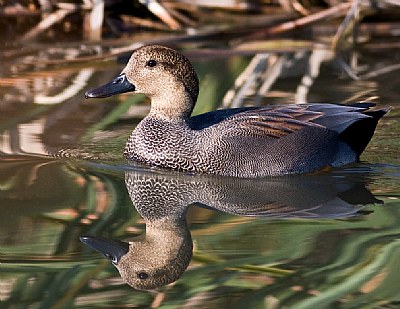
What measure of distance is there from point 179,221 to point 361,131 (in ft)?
5.60

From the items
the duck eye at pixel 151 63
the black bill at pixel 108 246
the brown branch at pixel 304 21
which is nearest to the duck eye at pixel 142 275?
the black bill at pixel 108 246

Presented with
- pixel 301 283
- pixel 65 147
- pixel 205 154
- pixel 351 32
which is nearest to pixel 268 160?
pixel 205 154

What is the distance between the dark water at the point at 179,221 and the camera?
15.5ft

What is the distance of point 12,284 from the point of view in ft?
15.8

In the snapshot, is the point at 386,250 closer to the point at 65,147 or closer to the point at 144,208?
the point at 144,208

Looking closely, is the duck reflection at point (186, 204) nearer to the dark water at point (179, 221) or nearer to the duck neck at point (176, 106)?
the dark water at point (179, 221)

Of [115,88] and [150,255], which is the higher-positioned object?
[115,88]

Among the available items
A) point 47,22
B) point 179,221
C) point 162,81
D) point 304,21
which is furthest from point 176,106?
point 47,22

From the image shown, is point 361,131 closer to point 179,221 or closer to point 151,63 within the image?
point 151,63

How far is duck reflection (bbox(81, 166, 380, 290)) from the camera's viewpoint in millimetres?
5148

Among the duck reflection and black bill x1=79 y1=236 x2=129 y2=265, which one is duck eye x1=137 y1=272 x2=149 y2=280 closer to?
the duck reflection

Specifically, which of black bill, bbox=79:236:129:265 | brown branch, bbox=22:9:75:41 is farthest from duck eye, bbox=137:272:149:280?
brown branch, bbox=22:9:75:41

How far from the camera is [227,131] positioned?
6.70m

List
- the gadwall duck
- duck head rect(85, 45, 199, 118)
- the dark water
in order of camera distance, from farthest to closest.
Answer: duck head rect(85, 45, 199, 118) < the gadwall duck < the dark water
